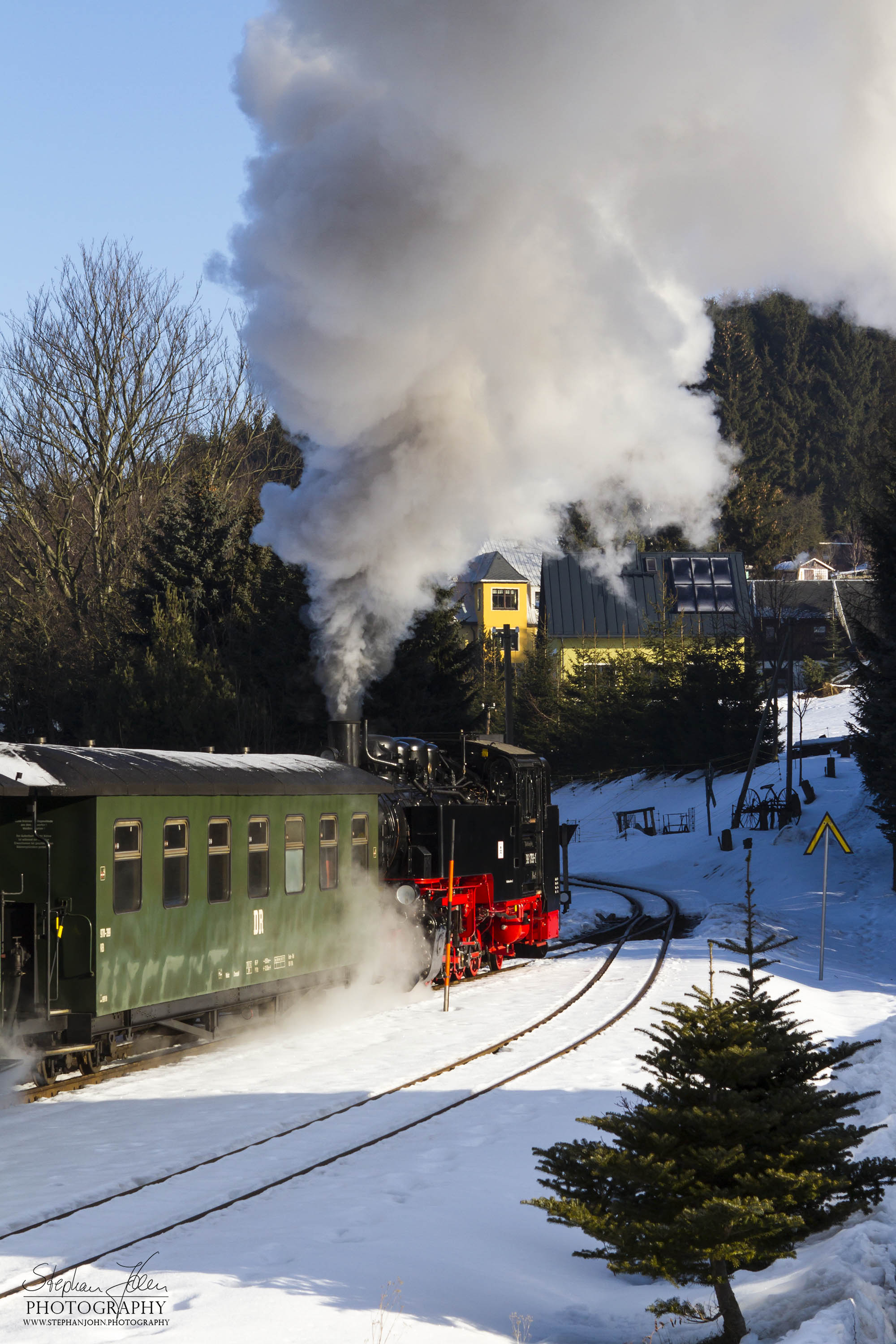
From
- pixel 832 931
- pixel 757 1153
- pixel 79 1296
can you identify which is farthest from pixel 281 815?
pixel 832 931

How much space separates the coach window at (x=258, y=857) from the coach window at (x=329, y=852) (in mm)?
1291

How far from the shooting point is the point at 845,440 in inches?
4739

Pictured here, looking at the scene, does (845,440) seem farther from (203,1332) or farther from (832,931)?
(203,1332)

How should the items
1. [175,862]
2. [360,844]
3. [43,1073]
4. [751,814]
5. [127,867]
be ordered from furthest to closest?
[751,814] → [360,844] → [175,862] → [127,867] → [43,1073]

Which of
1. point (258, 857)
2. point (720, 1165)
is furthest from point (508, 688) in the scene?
point (720, 1165)

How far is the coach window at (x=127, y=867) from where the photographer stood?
37.7ft

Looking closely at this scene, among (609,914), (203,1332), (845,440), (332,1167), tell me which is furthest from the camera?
(845,440)

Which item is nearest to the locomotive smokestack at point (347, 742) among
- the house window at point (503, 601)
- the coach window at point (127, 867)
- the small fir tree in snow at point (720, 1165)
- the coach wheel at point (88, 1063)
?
the coach window at point (127, 867)

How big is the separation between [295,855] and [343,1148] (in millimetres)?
5269

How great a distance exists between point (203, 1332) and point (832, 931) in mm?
20624

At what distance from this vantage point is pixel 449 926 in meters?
17.2

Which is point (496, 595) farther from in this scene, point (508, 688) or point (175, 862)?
point (175, 862)

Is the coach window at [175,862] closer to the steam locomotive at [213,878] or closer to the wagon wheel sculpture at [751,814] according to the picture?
the steam locomotive at [213,878]
